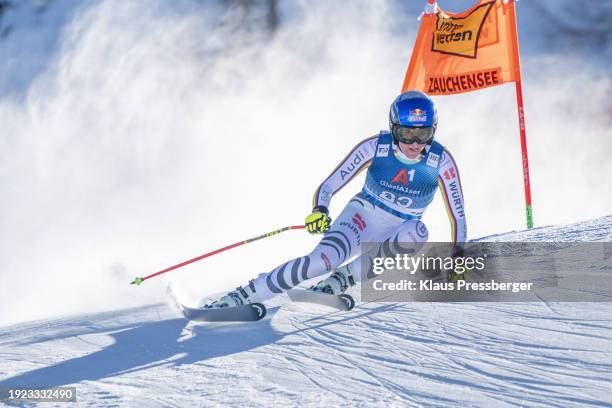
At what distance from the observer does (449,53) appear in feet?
26.5

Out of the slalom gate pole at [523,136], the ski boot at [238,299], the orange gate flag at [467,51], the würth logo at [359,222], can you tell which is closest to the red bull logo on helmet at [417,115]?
the würth logo at [359,222]

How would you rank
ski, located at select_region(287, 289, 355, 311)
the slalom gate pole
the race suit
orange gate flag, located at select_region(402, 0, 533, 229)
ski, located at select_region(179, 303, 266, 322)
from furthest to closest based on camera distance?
orange gate flag, located at select_region(402, 0, 533, 229) → the slalom gate pole → the race suit → ski, located at select_region(287, 289, 355, 311) → ski, located at select_region(179, 303, 266, 322)

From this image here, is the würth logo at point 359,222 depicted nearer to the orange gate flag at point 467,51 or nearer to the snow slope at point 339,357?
the snow slope at point 339,357

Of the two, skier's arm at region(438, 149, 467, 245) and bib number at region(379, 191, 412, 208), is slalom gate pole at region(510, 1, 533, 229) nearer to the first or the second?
skier's arm at region(438, 149, 467, 245)

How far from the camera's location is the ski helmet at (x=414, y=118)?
4137mm

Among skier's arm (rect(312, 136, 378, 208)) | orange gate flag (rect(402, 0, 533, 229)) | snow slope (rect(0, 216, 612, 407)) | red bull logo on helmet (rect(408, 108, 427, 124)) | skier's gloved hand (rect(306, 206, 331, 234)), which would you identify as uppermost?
orange gate flag (rect(402, 0, 533, 229))

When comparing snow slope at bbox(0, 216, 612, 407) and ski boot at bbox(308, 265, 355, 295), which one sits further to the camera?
ski boot at bbox(308, 265, 355, 295)

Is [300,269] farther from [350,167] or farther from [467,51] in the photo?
[467,51]

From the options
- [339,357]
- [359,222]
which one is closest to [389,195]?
[359,222]

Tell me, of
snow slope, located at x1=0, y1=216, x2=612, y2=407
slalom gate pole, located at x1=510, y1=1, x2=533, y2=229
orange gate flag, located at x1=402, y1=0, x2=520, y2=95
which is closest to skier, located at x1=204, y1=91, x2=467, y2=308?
snow slope, located at x1=0, y1=216, x2=612, y2=407

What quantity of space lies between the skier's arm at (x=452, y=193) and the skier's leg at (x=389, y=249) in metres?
0.28

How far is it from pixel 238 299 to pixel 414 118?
1.70 metres

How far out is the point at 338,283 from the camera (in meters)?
4.23

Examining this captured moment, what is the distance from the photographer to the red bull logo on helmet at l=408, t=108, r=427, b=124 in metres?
4.13
